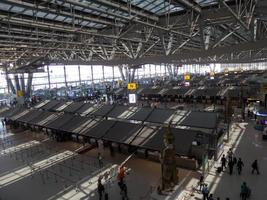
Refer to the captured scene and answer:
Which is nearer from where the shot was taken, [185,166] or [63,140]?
[185,166]

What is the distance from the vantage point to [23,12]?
14.9m

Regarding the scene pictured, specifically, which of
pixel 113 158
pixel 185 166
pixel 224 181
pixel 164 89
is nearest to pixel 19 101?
pixel 164 89

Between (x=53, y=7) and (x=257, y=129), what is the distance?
18.8 metres

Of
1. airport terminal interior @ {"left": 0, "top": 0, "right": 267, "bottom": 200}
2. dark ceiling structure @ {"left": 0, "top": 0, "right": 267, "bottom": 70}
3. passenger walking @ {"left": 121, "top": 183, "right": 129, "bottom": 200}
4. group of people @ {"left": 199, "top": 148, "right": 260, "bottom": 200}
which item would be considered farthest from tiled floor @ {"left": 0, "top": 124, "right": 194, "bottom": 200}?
dark ceiling structure @ {"left": 0, "top": 0, "right": 267, "bottom": 70}

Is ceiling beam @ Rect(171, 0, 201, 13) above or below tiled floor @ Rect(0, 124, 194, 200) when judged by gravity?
above

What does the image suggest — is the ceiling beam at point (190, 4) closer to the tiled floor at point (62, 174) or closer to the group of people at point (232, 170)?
the group of people at point (232, 170)

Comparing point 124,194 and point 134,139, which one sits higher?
point 134,139

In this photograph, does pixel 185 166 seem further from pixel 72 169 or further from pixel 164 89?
pixel 164 89

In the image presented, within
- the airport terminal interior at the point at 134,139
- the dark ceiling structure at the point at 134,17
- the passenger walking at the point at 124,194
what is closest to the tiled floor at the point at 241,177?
the airport terminal interior at the point at 134,139

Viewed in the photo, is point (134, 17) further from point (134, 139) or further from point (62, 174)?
point (62, 174)

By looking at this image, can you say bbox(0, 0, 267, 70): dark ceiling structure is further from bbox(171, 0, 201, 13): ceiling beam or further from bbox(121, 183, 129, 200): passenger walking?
bbox(121, 183, 129, 200): passenger walking

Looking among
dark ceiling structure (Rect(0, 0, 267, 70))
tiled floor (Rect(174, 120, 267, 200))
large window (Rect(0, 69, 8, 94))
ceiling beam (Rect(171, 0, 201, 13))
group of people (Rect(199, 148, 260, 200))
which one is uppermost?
ceiling beam (Rect(171, 0, 201, 13))

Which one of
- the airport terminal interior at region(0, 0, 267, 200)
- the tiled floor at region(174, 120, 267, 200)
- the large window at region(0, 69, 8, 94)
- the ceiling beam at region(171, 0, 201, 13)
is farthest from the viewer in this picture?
the large window at region(0, 69, 8, 94)

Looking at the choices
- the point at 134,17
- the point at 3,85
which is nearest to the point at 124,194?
the point at 134,17
